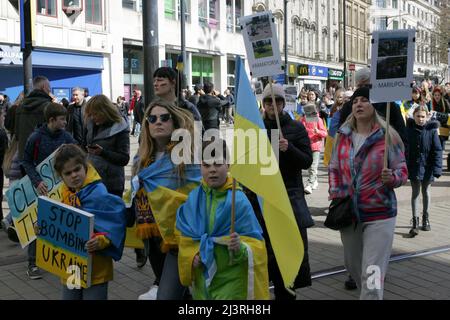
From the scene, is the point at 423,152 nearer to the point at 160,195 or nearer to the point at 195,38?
the point at 160,195

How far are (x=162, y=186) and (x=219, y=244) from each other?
2.32 feet

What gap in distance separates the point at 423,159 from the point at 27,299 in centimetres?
480

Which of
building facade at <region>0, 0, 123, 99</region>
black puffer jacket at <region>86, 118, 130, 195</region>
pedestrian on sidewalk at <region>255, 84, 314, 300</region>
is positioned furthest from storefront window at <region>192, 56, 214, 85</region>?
pedestrian on sidewalk at <region>255, 84, 314, 300</region>

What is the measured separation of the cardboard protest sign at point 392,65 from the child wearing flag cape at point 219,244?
165 centimetres

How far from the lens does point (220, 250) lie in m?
3.09

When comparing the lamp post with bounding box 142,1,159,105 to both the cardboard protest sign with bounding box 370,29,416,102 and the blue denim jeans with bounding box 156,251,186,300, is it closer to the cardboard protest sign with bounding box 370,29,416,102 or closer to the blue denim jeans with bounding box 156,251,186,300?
the cardboard protest sign with bounding box 370,29,416,102

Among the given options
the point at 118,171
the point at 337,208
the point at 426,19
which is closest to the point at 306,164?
the point at 337,208

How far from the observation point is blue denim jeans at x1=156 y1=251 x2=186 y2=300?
135 inches

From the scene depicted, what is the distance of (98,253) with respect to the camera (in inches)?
137

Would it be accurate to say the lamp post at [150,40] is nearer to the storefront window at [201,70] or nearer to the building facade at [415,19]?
the storefront window at [201,70]

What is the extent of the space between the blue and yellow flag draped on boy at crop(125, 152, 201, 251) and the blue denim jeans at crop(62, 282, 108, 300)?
0.42m

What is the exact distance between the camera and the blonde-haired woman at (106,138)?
5031 mm

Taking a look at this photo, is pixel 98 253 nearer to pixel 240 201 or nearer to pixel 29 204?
pixel 240 201
